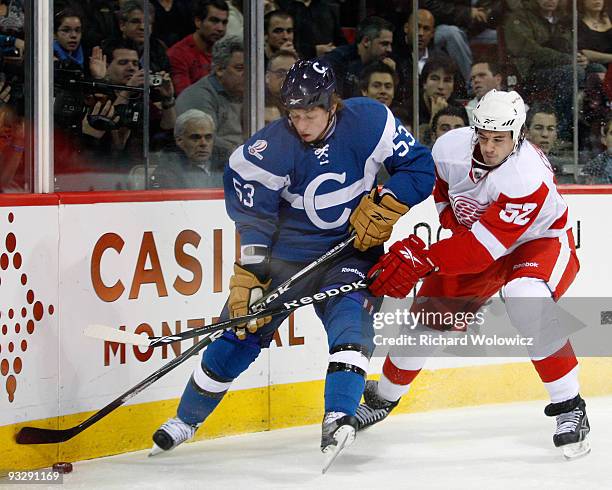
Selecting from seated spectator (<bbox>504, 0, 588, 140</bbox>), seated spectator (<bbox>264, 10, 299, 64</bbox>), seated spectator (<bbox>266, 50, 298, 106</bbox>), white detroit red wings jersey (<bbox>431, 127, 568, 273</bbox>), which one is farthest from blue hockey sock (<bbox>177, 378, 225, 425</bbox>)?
seated spectator (<bbox>504, 0, 588, 140</bbox>)

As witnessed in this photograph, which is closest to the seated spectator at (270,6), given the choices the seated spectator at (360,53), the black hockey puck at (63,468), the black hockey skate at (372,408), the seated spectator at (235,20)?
the seated spectator at (235,20)

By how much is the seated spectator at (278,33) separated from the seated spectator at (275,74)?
0.02 meters

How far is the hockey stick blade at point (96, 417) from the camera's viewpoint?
331 cm

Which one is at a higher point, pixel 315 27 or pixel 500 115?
pixel 315 27

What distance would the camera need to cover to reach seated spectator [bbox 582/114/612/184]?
191 inches

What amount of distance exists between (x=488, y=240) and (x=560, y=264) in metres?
0.33

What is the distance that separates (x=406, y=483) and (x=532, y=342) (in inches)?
25.8

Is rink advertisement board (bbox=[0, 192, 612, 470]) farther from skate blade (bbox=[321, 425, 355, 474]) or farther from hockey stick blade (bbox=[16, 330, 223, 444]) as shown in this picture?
skate blade (bbox=[321, 425, 355, 474])

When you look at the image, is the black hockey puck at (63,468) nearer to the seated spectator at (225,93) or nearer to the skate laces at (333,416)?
the skate laces at (333,416)

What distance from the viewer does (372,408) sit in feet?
12.8

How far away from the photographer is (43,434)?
10.9 ft

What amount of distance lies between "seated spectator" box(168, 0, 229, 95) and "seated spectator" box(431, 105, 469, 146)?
98 cm

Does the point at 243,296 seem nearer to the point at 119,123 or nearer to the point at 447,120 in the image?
the point at 119,123

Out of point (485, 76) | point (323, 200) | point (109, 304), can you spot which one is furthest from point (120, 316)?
point (485, 76)
